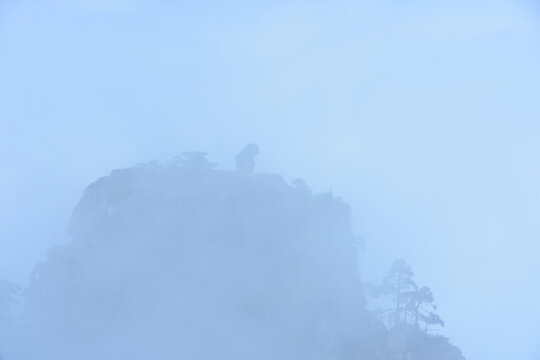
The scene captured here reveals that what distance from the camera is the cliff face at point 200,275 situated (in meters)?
86.6

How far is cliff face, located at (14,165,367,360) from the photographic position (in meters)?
86.6

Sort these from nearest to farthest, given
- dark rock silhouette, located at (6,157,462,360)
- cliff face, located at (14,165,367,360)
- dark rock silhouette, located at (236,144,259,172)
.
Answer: dark rock silhouette, located at (6,157,462,360) → cliff face, located at (14,165,367,360) → dark rock silhouette, located at (236,144,259,172)

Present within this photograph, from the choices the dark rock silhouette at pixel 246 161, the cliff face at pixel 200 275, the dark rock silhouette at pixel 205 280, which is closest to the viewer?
the dark rock silhouette at pixel 205 280

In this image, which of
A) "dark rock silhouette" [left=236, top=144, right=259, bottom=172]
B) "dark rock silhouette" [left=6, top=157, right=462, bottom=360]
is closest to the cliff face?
"dark rock silhouette" [left=6, top=157, right=462, bottom=360]

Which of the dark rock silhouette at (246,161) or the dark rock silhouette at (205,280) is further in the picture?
the dark rock silhouette at (246,161)

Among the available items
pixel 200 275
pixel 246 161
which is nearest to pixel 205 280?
pixel 200 275

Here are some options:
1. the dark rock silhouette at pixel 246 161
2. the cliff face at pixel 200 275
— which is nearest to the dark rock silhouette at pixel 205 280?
the cliff face at pixel 200 275

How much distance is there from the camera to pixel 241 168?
11200cm

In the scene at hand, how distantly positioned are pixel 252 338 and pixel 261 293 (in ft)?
20.9

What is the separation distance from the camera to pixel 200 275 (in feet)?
311

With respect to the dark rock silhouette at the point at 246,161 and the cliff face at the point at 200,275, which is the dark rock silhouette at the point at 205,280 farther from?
the dark rock silhouette at the point at 246,161

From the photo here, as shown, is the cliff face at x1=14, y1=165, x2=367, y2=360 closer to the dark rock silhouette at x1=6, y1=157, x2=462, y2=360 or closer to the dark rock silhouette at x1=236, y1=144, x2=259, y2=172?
the dark rock silhouette at x1=6, y1=157, x2=462, y2=360

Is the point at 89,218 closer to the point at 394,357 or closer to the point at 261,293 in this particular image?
the point at 261,293

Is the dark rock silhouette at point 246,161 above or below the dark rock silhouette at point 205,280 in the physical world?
above
